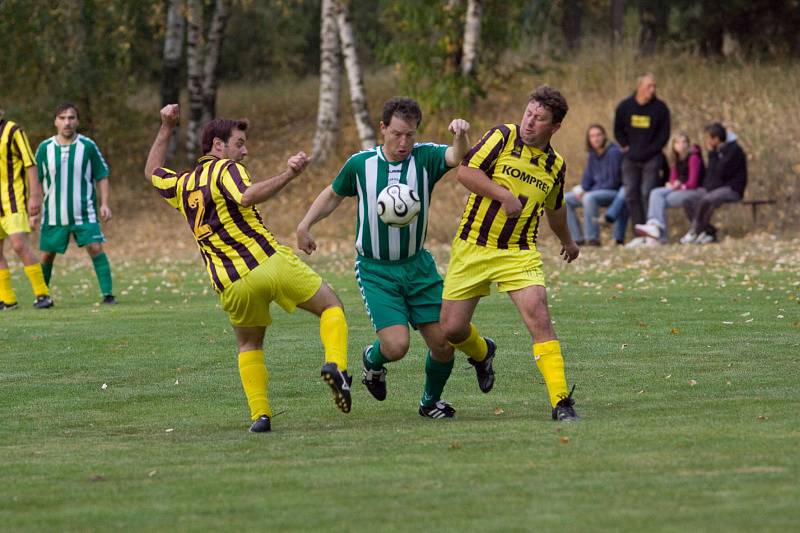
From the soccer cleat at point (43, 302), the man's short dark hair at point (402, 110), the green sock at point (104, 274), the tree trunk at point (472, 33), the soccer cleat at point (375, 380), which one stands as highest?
the tree trunk at point (472, 33)

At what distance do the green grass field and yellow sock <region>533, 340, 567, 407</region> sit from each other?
0.63ft

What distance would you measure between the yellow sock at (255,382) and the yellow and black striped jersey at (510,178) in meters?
1.40

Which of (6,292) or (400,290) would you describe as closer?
(400,290)

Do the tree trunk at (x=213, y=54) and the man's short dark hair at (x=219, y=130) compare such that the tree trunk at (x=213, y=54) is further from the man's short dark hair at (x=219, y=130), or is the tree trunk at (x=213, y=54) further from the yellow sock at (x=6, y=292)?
the man's short dark hair at (x=219, y=130)

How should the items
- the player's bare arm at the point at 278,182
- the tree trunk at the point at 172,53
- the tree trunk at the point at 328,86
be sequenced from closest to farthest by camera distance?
the player's bare arm at the point at 278,182 < the tree trunk at the point at 328,86 < the tree trunk at the point at 172,53

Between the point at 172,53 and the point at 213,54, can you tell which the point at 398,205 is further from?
the point at 172,53

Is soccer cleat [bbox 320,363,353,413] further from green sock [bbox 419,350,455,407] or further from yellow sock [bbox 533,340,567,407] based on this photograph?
yellow sock [bbox 533,340,567,407]

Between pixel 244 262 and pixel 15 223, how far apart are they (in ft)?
25.8

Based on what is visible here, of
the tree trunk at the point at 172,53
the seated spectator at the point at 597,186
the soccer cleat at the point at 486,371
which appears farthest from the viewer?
the tree trunk at the point at 172,53

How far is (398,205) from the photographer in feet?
26.3

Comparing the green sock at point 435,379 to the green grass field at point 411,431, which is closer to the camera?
the green grass field at point 411,431

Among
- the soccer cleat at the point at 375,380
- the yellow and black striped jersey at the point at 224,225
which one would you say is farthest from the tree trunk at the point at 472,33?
the yellow and black striped jersey at the point at 224,225

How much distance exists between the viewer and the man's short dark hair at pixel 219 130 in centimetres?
801

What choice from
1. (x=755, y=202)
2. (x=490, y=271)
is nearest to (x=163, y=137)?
(x=490, y=271)
